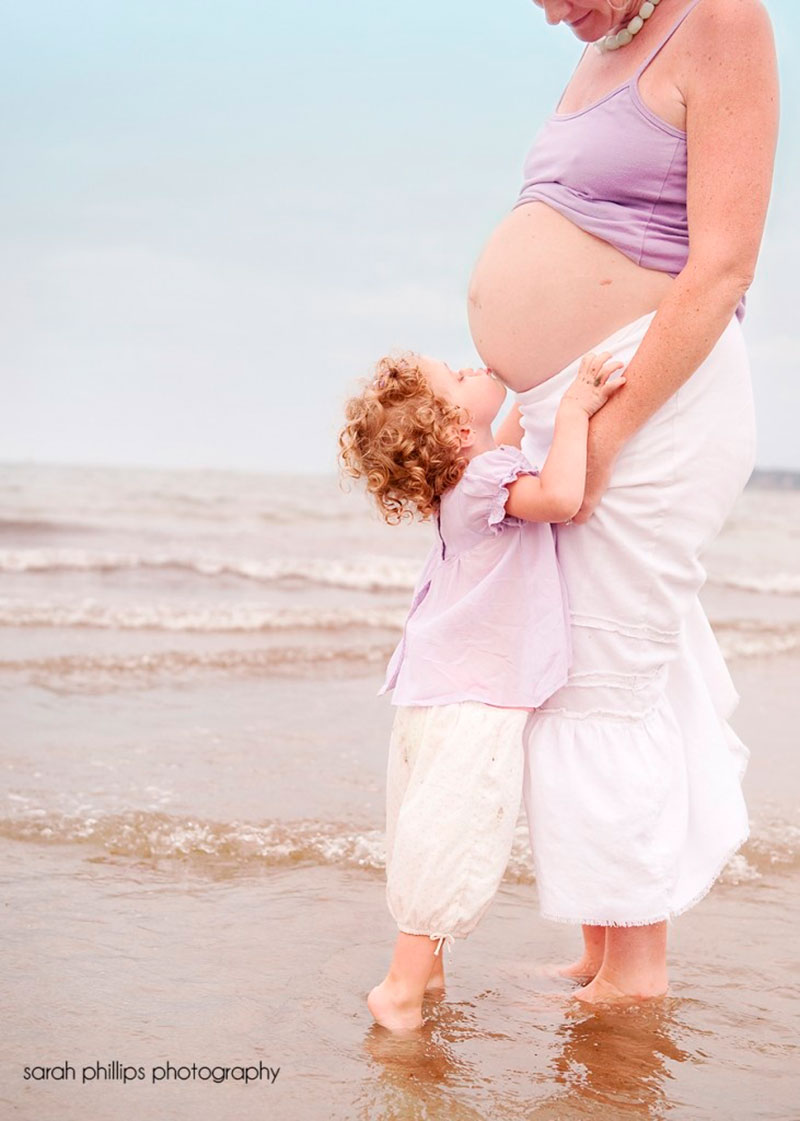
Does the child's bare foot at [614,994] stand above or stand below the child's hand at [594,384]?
below

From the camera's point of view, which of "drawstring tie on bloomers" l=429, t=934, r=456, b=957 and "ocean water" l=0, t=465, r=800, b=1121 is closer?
"ocean water" l=0, t=465, r=800, b=1121

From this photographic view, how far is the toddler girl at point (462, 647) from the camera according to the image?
2.17 meters

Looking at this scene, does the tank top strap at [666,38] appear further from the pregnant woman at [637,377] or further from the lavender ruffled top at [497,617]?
the lavender ruffled top at [497,617]

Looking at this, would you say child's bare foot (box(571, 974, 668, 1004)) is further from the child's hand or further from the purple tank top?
the purple tank top

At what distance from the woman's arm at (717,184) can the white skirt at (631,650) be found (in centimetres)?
9

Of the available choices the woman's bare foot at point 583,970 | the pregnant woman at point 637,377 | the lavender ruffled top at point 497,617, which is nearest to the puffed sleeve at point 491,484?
the lavender ruffled top at point 497,617

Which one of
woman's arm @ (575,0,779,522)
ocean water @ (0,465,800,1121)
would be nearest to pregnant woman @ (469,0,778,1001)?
woman's arm @ (575,0,779,522)

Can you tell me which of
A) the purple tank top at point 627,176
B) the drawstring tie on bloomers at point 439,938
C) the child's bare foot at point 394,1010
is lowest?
the child's bare foot at point 394,1010

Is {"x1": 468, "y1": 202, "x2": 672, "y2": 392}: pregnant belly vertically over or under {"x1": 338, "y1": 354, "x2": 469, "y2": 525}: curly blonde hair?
over

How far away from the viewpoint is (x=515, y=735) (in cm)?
219

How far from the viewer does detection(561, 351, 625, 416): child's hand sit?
2.11m

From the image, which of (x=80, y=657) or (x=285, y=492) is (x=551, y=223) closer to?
(x=80, y=657)

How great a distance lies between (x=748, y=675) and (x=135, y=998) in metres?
4.67

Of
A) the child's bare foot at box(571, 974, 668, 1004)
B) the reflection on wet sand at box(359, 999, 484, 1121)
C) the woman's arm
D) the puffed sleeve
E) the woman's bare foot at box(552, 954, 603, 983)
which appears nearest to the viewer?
the reflection on wet sand at box(359, 999, 484, 1121)
